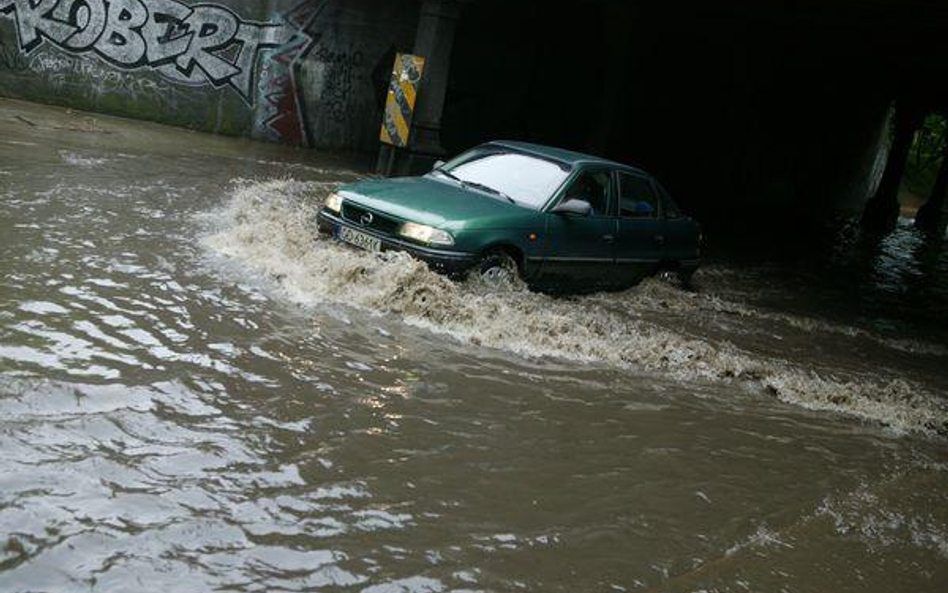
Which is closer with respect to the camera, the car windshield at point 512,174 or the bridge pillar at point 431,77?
the car windshield at point 512,174

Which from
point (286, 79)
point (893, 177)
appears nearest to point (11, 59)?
point (286, 79)

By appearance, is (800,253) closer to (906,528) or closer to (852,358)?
(852,358)

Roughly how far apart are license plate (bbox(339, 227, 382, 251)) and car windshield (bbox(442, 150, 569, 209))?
141 cm

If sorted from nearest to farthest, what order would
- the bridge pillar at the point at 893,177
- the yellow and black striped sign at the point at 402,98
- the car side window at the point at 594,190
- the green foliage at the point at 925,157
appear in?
the car side window at the point at 594,190
the yellow and black striped sign at the point at 402,98
the bridge pillar at the point at 893,177
the green foliage at the point at 925,157

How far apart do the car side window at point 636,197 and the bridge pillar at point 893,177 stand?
21.5 m

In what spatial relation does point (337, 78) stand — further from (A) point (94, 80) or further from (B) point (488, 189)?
(B) point (488, 189)

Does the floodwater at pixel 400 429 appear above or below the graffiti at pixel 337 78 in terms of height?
below

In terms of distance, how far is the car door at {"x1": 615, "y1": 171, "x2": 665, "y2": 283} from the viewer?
951 cm

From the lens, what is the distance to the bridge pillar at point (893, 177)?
29.7 meters

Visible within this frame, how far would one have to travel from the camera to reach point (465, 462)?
4762 millimetres

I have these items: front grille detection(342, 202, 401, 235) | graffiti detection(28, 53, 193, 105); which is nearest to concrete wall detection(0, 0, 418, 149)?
graffiti detection(28, 53, 193, 105)

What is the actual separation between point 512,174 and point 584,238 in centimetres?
92

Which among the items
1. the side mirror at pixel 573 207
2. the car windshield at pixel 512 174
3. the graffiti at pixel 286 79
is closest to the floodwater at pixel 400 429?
the side mirror at pixel 573 207

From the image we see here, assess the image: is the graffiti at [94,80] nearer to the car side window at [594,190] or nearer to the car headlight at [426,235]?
the car side window at [594,190]
